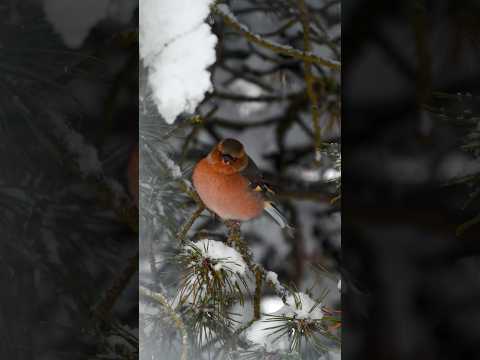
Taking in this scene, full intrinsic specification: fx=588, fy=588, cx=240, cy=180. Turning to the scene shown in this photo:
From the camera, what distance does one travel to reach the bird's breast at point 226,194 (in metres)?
1.62

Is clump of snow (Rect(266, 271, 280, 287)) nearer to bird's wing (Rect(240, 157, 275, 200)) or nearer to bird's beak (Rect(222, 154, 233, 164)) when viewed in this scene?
bird's wing (Rect(240, 157, 275, 200))

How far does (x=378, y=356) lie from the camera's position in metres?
1.02

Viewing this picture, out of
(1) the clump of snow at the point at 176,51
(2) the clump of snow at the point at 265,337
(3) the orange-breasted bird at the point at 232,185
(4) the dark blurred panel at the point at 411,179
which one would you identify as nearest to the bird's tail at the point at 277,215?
(3) the orange-breasted bird at the point at 232,185

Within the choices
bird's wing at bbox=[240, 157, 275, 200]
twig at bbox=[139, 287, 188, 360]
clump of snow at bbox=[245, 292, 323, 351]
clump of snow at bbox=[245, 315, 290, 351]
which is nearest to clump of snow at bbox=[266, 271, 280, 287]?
clump of snow at bbox=[245, 292, 323, 351]

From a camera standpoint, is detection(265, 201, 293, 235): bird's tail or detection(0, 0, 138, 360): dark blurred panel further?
detection(265, 201, 293, 235): bird's tail

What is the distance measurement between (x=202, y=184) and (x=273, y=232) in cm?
25

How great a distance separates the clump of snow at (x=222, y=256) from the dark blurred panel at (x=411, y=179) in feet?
1.93

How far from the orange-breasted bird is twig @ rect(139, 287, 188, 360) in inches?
12.8

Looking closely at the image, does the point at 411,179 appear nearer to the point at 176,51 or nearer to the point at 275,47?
the point at 275,47

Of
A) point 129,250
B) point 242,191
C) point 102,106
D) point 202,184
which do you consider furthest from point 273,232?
point 102,106

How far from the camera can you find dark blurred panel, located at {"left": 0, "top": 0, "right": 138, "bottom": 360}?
52.3 inches

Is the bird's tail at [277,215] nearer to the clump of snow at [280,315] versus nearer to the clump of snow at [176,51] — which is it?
the clump of snow at [280,315]

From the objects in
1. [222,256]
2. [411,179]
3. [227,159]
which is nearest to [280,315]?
[222,256]

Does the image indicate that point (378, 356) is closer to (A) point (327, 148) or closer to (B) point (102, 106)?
(A) point (327, 148)
